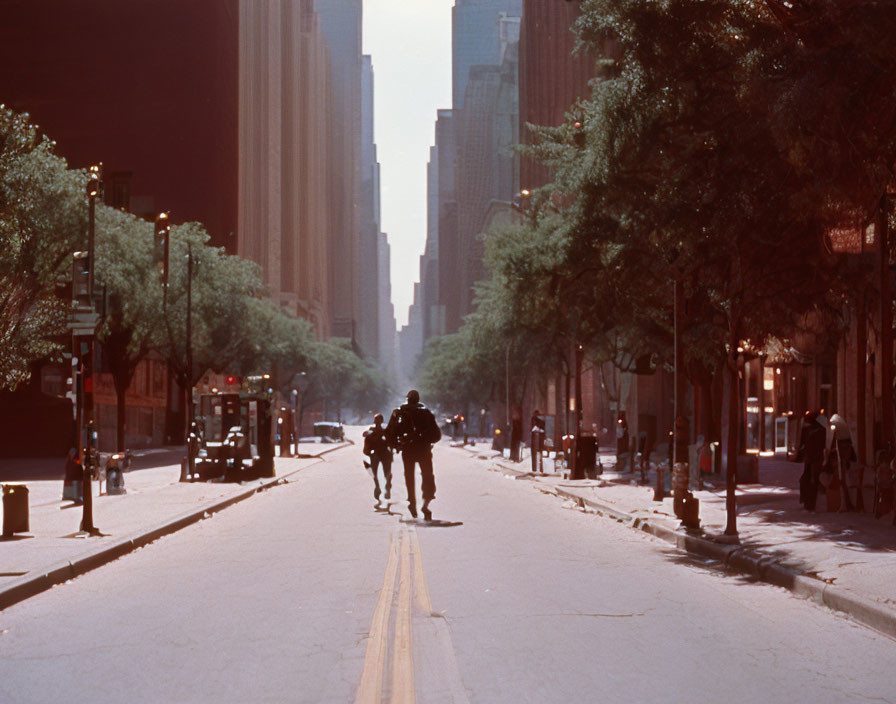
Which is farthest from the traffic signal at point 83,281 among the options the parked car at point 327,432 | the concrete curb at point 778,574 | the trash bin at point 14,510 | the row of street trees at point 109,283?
the parked car at point 327,432

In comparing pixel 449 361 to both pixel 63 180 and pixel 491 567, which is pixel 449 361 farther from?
pixel 491 567

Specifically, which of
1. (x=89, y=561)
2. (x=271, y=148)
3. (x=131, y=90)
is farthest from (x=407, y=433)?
(x=271, y=148)

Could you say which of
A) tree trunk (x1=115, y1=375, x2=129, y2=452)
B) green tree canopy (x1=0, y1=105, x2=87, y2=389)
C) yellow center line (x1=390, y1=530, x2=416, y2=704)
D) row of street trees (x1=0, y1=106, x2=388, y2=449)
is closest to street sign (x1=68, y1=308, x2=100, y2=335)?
row of street trees (x1=0, y1=106, x2=388, y2=449)

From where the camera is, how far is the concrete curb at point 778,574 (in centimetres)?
1008

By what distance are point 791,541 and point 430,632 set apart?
802cm

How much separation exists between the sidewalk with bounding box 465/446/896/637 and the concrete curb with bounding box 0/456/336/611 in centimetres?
759

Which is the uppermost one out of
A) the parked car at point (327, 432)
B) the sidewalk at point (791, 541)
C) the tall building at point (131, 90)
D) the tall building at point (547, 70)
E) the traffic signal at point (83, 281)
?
the tall building at point (547, 70)

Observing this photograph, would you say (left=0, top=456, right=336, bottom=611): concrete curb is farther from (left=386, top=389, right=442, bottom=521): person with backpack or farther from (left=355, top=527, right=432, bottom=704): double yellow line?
(left=386, top=389, right=442, bottom=521): person with backpack

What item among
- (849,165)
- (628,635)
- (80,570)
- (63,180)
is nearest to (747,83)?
(849,165)

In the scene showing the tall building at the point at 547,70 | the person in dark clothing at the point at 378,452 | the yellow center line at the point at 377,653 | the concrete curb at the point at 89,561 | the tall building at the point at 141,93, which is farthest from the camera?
the tall building at the point at 547,70

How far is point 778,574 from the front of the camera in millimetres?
12922

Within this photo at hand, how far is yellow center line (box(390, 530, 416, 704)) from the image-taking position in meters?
7.16

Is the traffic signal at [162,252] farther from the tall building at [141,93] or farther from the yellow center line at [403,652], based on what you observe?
the yellow center line at [403,652]

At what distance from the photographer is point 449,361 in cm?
9975
